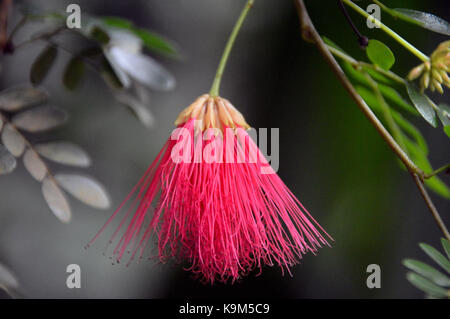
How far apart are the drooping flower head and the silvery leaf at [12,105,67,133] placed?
0.52 ft

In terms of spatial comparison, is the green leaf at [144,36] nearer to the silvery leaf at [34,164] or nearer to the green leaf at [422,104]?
the silvery leaf at [34,164]

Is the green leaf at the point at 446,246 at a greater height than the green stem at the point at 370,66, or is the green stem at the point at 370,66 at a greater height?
the green stem at the point at 370,66

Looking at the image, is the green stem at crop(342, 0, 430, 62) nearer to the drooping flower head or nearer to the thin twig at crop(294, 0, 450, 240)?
the thin twig at crop(294, 0, 450, 240)

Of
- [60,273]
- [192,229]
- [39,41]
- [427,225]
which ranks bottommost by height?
[60,273]

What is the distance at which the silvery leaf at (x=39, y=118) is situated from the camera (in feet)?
1.77

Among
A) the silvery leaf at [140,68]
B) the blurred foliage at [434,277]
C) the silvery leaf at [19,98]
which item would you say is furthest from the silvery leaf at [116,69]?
the blurred foliage at [434,277]

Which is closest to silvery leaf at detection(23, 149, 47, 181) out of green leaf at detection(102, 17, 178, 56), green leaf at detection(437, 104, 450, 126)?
green leaf at detection(102, 17, 178, 56)

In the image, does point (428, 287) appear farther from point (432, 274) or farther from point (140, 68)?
point (140, 68)

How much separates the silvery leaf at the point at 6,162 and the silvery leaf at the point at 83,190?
0.09 metres

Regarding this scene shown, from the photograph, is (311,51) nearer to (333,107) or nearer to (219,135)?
(333,107)

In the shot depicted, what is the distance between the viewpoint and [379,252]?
1.13m

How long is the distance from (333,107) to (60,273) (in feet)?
2.71

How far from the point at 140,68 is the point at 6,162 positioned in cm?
25

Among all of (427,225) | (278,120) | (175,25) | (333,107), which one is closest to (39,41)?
(175,25)
